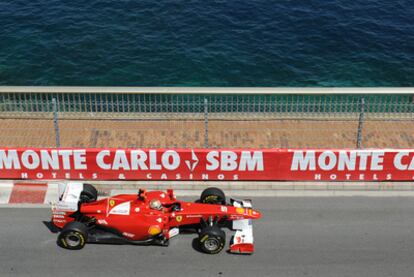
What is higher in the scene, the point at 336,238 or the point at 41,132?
the point at 41,132

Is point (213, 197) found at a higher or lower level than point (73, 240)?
higher

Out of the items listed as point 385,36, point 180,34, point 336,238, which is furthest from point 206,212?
point 385,36

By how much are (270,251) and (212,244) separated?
1302mm

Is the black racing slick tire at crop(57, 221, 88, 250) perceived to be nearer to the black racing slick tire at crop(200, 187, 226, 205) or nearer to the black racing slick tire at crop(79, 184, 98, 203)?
the black racing slick tire at crop(79, 184, 98, 203)

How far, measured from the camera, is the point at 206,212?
1256 cm

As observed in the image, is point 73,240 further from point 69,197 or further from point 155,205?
point 155,205

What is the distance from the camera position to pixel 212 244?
12.1 m

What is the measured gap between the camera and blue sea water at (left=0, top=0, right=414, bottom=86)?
27000mm

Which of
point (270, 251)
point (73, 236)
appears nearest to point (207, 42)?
point (270, 251)

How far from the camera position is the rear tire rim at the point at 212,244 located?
39.5 feet

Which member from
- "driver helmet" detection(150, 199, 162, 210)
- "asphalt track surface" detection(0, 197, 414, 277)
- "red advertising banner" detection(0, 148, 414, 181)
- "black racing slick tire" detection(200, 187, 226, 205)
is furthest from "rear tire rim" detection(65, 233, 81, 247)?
"black racing slick tire" detection(200, 187, 226, 205)

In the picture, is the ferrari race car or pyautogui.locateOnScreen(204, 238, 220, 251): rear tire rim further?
the ferrari race car

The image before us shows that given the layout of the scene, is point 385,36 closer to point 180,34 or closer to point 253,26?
point 253,26

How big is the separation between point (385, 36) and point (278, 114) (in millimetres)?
17267
